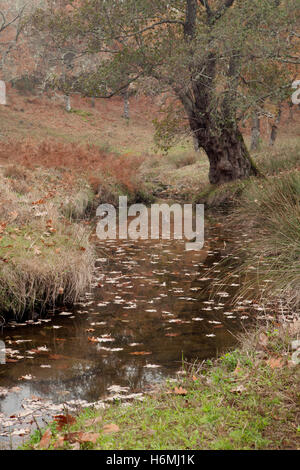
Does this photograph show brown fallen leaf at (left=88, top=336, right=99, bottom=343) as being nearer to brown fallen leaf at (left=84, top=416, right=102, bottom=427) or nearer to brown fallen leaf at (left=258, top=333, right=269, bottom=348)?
brown fallen leaf at (left=258, top=333, right=269, bottom=348)

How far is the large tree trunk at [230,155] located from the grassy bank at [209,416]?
43.3 feet

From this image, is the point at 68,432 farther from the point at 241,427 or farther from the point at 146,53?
the point at 146,53

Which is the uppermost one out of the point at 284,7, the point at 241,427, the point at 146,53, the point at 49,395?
the point at 284,7

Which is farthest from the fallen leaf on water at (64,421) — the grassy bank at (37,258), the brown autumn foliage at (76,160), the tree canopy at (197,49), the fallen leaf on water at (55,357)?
the brown autumn foliage at (76,160)

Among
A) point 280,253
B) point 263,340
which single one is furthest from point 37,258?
point 280,253

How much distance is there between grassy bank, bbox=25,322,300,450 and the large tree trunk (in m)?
13.2

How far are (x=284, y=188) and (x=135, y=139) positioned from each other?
29.9 metres

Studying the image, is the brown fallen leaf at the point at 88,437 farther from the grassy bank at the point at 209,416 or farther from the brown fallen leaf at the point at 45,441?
the brown fallen leaf at the point at 45,441

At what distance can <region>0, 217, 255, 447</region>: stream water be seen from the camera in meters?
4.64

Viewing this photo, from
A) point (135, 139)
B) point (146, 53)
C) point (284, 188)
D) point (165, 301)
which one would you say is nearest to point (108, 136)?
point (135, 139)

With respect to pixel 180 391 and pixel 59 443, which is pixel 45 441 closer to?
pixel 59 443

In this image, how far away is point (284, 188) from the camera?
10656 millimetres

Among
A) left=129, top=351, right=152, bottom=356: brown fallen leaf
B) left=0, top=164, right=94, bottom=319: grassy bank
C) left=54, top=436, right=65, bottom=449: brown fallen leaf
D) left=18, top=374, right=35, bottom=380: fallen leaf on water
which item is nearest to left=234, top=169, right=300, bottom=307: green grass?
left=129, top=351, right=152, bottom=356: brown fallen leaf

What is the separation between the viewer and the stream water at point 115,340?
4.64 metres
